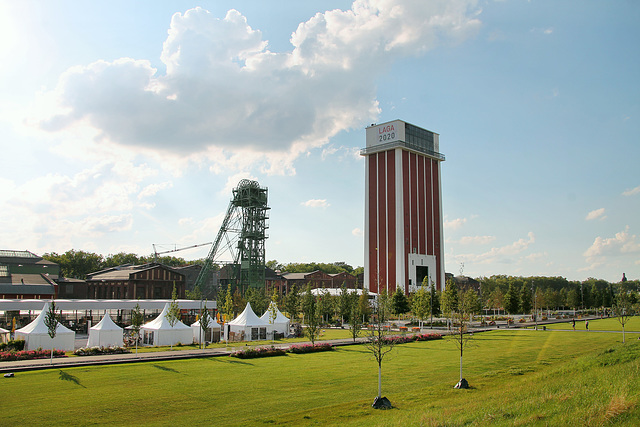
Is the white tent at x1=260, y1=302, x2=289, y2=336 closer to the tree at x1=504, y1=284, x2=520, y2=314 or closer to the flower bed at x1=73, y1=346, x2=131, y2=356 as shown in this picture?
the flower bed at x1=73, y1=346, x2=131, y2=356

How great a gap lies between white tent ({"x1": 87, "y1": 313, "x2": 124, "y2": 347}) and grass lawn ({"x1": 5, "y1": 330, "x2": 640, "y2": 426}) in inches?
463

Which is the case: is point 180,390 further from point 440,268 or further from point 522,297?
point 440,268

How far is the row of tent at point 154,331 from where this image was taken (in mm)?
36438

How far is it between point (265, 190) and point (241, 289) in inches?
777

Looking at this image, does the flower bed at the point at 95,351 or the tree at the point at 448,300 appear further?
the tree at the point at 448,300

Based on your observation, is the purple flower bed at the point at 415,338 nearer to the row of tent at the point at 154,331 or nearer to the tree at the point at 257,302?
the row of tent at the point at 154,331

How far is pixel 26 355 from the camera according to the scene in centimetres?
3198

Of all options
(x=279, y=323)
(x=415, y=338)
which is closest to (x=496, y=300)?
(x=415, y=338)

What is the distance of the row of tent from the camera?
36.4 metres

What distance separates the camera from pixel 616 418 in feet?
37.1

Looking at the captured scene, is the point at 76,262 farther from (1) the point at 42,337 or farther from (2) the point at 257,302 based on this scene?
(1) the point at 42,337

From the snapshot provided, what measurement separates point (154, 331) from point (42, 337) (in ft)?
28.9

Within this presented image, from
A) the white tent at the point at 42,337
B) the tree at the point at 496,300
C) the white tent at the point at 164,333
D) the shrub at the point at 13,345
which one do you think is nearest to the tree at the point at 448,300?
the tree at the point at 496,300

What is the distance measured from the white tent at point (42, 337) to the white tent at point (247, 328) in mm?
14228
